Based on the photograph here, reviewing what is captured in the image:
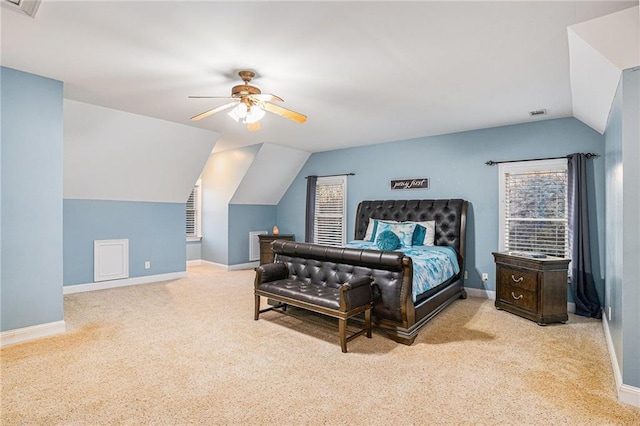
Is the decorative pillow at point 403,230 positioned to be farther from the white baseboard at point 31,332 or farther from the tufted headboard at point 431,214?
the white baseboard at point 31,332

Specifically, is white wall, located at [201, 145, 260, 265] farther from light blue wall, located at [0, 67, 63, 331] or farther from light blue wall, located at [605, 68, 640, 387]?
light blue wall, located at [605, 68, 640, 387]

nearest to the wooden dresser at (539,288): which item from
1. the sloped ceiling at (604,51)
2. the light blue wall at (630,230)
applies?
the light blue wall at (630,230)

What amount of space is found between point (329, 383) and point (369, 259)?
1.27 metres

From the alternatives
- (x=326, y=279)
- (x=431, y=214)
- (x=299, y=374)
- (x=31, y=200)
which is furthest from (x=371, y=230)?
(x=31, y=200)

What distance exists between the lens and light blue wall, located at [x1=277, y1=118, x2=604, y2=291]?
4.22 meters

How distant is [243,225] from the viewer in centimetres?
728

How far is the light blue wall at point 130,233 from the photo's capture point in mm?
4973

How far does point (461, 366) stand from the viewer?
2.69 metres

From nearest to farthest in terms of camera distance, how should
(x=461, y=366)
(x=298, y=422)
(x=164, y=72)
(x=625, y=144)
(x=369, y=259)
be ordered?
1. (x=298, y=422)
2. (x=625, y=144)
3. (x=461, y=366)
4. (x=164, y=72)
5. (x=369, y=259)

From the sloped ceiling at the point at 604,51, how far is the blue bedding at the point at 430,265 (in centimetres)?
222

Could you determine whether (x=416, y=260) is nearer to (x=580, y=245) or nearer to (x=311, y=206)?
A: (x=580, y=245)

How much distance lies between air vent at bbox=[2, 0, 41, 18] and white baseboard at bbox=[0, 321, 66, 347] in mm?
2726

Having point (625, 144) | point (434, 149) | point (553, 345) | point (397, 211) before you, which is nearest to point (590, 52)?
point (625, 144)

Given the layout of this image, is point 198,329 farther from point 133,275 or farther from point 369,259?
point 133,275
